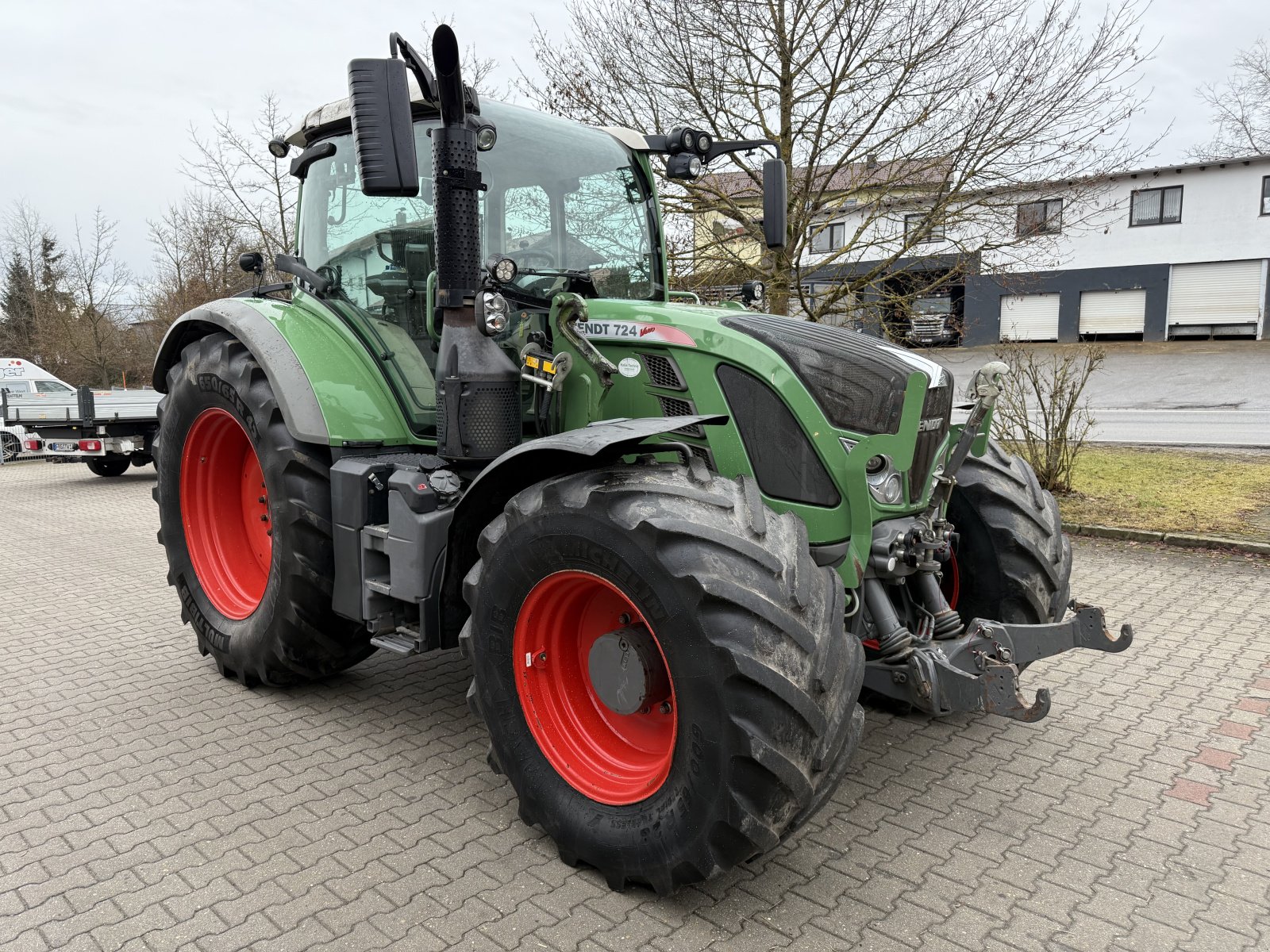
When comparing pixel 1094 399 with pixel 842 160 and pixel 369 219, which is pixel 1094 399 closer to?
pixel 842 160

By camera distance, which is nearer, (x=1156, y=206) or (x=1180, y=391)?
(x=1180, y=391)

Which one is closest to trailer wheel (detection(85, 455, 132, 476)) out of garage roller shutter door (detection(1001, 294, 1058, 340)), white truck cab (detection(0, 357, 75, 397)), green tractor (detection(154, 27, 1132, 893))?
white truck cab (detection(0, 357, 75, 397))

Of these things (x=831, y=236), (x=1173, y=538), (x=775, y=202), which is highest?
(x=831, y=236)

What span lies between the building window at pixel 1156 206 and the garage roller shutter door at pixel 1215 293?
1772mm

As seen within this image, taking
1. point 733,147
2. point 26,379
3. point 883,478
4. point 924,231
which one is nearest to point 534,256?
point 733,147

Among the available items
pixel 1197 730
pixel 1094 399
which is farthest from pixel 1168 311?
pixel 1197 730

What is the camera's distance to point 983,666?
9.61ft

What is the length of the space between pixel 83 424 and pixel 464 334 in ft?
34.9

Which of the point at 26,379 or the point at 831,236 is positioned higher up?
the point at 831,236

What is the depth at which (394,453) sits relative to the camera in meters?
4.00

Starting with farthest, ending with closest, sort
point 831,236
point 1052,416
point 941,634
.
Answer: point 831,236 < point 1052,416 < point 941,634

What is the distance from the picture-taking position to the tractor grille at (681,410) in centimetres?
324

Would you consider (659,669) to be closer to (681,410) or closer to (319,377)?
(681,410)

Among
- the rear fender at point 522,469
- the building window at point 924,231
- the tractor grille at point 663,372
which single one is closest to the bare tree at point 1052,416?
the building window at point 924,231
